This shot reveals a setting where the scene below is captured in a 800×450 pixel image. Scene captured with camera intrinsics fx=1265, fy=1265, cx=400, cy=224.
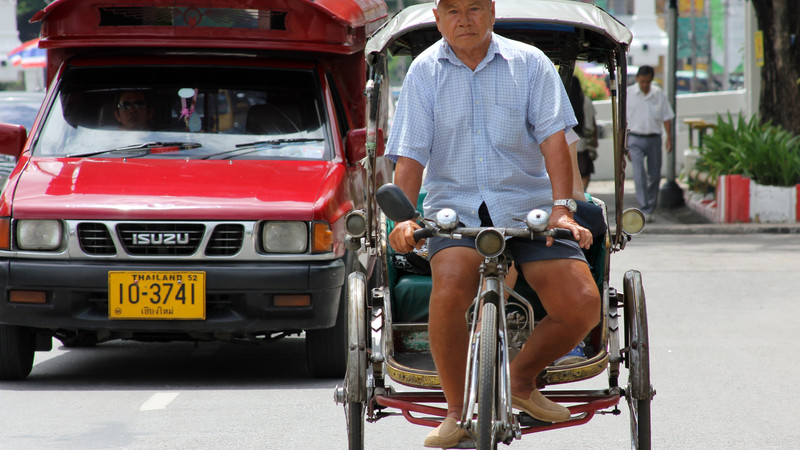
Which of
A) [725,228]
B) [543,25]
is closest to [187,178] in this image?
[543,25]

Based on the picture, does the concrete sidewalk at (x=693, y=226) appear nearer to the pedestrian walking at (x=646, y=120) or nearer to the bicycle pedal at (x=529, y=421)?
the pedestrian walking at (x=646, y=120)

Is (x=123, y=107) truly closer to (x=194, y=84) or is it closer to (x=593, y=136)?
(x=194, y=84)

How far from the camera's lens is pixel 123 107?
764cm

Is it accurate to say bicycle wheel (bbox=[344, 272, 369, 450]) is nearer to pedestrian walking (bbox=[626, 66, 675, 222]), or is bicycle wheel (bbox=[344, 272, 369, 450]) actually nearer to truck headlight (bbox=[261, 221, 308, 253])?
truck headlight (bbox=[261, 221, 308, 253])

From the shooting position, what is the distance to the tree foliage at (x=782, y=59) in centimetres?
1681

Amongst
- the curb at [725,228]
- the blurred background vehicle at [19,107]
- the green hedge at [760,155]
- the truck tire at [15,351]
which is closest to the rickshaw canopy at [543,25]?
the truck tire at [15,351]

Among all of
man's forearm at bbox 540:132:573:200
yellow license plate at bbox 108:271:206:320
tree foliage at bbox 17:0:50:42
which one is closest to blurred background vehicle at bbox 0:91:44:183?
yellow license plate at bbox 108:271:206:320

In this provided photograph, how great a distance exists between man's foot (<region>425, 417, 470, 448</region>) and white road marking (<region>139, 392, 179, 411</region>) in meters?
2.52

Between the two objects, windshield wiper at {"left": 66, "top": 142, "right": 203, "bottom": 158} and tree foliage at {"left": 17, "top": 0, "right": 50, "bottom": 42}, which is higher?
tree foliage at {"left": 17, "top": 0, "right": 50, "bottom": 42}

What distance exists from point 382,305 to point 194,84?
3.25 m

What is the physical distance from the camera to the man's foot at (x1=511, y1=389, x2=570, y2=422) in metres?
→ 4.41

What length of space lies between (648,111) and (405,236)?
12.7m

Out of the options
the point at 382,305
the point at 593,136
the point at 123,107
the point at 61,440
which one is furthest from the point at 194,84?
the point at 593,136

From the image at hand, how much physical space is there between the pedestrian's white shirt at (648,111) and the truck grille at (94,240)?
10787 millimetres
